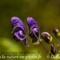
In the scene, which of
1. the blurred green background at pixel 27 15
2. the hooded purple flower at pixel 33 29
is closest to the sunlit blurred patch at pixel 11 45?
the blurred green background at pixel 27 15

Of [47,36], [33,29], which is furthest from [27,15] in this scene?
[47,36]

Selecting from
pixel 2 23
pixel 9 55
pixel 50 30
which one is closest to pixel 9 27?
pixel 2 23

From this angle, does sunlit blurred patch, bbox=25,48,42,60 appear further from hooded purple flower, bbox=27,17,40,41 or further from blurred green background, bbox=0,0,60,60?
hooded purple flower, bbox=27,17,40,41

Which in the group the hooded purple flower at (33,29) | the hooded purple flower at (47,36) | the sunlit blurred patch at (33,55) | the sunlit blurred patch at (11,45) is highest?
the hooded purple flower at (33,29)

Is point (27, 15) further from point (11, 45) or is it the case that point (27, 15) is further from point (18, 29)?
point (11, 45)

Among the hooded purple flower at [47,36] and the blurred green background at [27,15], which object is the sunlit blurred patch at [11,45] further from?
the hooded purple flower at [47,36]

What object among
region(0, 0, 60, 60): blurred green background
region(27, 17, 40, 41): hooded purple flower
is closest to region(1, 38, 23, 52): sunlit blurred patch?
region(0, 0, 60, 60): blurred green background
